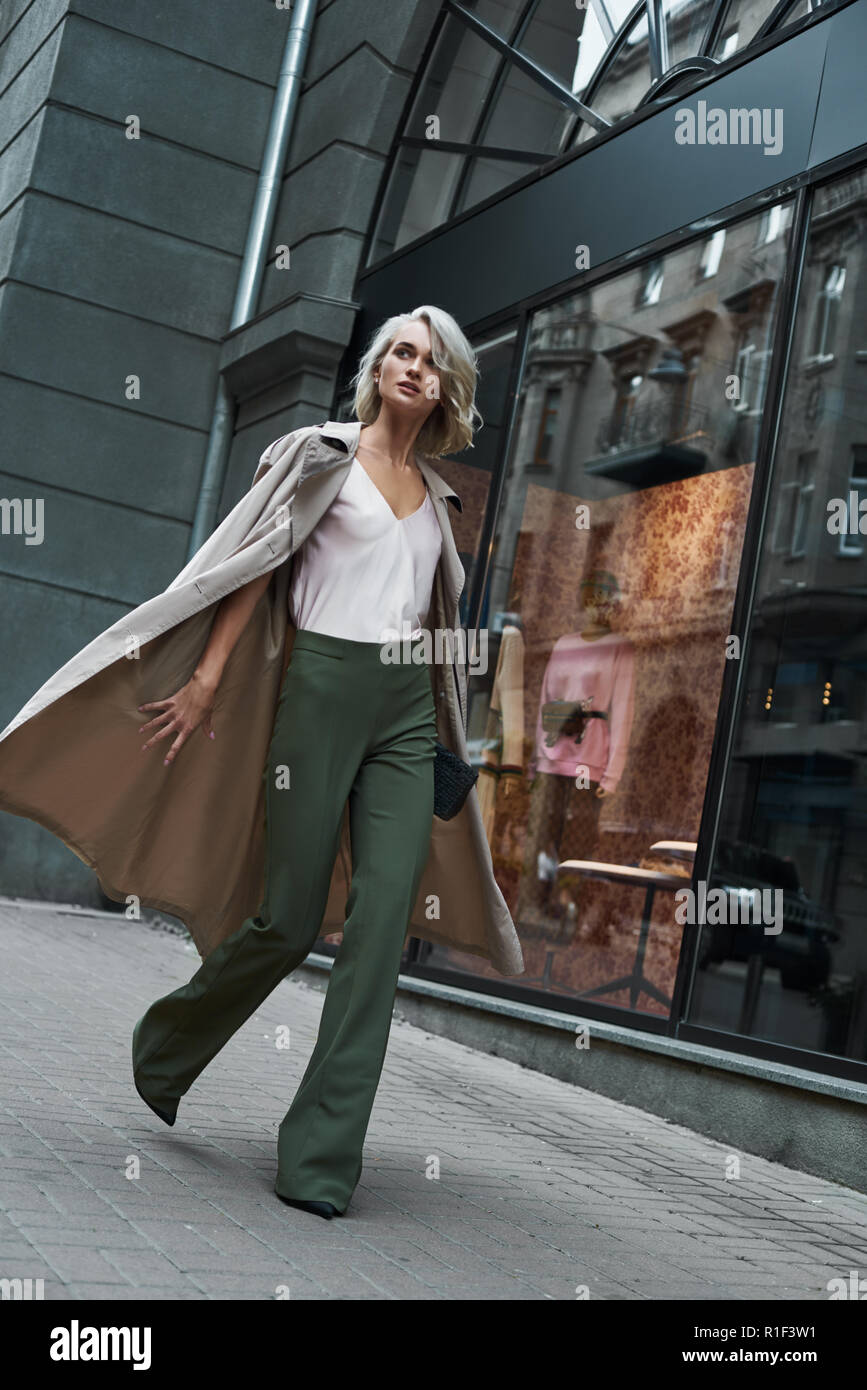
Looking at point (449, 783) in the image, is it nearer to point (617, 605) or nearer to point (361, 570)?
point (361, 570)

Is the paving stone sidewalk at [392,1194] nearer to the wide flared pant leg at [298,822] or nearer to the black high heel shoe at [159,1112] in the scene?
the black high heel shoe at [159,1112]

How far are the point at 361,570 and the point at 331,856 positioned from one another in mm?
724

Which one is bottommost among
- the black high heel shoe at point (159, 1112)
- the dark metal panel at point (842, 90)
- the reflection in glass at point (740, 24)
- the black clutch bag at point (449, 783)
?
the black high heel shoe at point (159, 1112)

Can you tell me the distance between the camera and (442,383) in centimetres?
375

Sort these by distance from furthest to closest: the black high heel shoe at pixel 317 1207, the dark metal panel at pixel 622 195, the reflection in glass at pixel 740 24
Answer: the reflection in glass at pixel 740 24
the dark metal panel at pixel 622 195
the black high heel shoe at pixel 317 1207

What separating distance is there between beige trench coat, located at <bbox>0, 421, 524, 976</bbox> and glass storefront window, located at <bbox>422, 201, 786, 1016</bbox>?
2.31 m

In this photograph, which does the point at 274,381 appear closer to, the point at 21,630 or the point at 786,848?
the point at 21,630

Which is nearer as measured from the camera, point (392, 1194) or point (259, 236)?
point (392, 1194)

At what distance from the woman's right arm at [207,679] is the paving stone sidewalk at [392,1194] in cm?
104

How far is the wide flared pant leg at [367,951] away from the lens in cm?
328

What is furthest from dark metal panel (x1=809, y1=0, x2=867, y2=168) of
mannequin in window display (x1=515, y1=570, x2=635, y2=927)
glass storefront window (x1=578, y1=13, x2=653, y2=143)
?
mannequin in window display (x1=515, y1=570, x2=635, y2=927)

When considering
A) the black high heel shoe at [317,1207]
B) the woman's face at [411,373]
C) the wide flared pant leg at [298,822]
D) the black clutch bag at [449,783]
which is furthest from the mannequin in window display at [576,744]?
the black high heel shoe at [317,1207]

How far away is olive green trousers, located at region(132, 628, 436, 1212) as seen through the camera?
3391 millimetres

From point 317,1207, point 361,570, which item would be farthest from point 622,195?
point 317,1207
